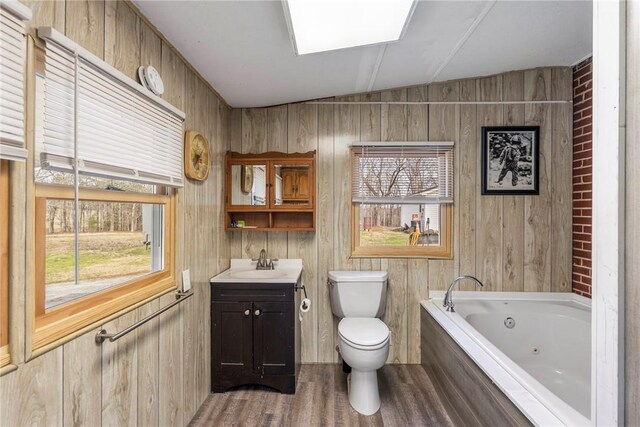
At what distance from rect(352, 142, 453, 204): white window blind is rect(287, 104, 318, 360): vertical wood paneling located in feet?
1.36

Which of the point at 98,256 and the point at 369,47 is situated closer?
the point at 98,256

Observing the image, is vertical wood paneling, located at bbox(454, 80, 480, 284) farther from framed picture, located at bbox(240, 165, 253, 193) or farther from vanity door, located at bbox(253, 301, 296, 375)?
framed picture, located at bbox(240, 165, 253, 193)

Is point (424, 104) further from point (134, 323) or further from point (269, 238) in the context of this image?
point (134, 323)

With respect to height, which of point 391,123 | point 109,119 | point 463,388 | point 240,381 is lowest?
point 240,381

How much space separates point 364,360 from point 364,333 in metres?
0.16

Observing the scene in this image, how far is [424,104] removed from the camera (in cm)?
248

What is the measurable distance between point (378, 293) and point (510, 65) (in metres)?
2.06

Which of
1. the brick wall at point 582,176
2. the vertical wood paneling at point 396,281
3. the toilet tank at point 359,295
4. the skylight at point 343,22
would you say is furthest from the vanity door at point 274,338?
the brick wall at point 582,176

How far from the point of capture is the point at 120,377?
121 cm

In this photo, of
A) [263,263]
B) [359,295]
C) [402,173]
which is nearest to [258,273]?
[263,263]

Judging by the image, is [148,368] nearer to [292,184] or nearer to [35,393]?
[35,393]

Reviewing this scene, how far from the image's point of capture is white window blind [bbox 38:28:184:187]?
0.91 metres

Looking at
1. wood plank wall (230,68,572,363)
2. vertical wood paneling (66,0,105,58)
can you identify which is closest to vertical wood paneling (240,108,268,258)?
wood plank wall (230,68,572,363)

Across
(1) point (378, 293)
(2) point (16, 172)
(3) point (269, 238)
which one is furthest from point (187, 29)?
(1) point (378, 293)
